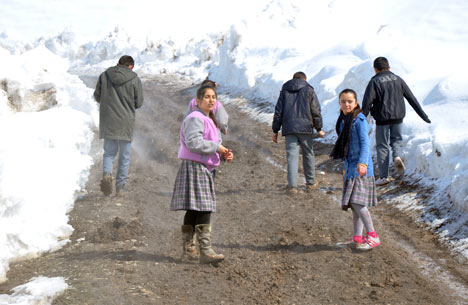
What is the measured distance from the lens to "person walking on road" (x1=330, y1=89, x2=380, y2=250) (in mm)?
5070

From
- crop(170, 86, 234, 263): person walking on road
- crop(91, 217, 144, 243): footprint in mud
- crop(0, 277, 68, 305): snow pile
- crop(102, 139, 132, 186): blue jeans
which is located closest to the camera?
crop(0, 277, 68, 305): snow pile

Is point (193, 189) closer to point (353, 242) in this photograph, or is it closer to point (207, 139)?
point (207, 139)

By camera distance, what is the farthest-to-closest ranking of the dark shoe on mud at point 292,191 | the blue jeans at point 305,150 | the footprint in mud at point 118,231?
1. the blue jeans at point 305,150
2. the dark shoe on mud at point 292,191
3. the footprint in mud at point 118,231

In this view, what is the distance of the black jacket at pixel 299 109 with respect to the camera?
25.0 feet

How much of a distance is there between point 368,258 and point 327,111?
8.03 m

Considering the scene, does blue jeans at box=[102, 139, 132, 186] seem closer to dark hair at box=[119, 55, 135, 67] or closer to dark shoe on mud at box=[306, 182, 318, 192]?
dark hair at box=[119, 55, 135, 67]

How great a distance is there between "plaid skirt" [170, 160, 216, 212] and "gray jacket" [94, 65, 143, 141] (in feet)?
10.5

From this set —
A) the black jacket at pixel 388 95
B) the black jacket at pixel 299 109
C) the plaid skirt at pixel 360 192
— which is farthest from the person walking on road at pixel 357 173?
the black jacket at pixel 388 95

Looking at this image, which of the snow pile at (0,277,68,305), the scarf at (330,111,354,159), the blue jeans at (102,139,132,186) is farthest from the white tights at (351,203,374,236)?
the blue jeans at (102,139,132,186)

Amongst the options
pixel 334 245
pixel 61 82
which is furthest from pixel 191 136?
pixel 61 82

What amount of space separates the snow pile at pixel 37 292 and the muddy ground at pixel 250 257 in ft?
0.31

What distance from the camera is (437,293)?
13.6 ft

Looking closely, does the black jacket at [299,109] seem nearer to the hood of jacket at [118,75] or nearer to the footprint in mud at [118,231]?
the hood of jacket at [118,75]

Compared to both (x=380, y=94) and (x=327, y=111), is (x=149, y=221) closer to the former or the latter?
(x=380, y=94)
